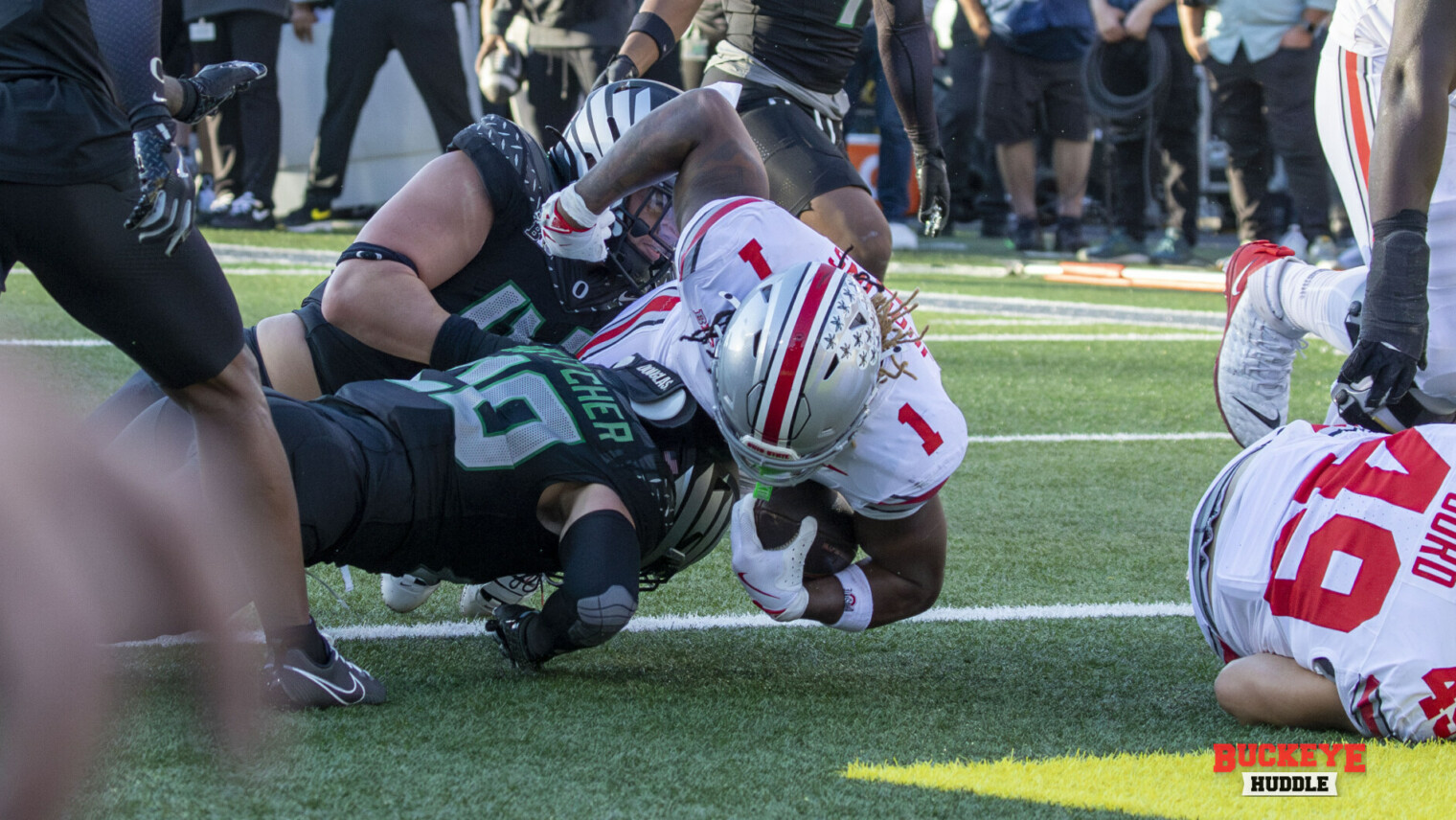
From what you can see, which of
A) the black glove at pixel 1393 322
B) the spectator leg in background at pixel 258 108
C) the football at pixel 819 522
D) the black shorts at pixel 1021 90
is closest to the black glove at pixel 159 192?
the football at pixel 819 522

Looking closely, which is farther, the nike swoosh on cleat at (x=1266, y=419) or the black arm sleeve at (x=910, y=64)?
the black arm sleeve at (x=910, y=64)

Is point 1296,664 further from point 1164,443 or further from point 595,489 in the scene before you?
point 1164,443

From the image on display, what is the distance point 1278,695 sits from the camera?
255 cm

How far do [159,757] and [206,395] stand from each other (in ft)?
1.71

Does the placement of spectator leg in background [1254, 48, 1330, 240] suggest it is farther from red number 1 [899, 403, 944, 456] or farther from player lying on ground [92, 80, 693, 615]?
red number 1 [899, 403, 944, 456]

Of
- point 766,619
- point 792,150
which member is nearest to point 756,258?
point 766,619

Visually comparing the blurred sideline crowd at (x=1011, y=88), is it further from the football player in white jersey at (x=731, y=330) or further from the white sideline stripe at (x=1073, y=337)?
the football player in white jersey at (x=731, y=330)

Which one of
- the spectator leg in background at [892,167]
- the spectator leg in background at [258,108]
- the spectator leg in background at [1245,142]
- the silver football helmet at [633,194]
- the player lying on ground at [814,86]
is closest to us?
the silver football helmet at [633,194]

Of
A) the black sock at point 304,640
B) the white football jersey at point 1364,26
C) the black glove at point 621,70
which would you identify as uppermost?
the white football jersey at point 1364,26

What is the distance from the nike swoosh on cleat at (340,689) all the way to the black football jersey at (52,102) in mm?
805

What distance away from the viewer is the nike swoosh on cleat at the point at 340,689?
2.48 meters

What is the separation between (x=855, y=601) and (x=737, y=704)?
0.36 m

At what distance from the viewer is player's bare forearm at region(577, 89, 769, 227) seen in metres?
3.19

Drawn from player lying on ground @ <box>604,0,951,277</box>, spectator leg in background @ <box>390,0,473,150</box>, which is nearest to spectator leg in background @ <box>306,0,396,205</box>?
spectator leg in background @ <box>390,0,473,150</box>
